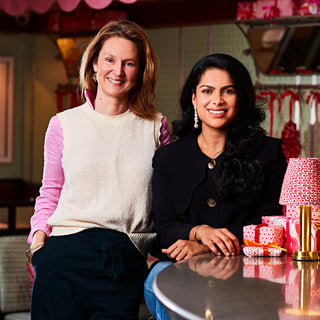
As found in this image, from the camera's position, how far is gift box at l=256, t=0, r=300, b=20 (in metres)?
5.14

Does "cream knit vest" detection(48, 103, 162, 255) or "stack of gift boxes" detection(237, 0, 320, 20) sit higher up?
"stack of gift boxes" detection(237, 0, 320, 20)

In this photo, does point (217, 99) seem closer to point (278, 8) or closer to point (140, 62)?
point (140, 62)

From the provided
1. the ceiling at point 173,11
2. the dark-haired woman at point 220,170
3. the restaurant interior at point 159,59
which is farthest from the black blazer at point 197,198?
the ceiling at point 173,11

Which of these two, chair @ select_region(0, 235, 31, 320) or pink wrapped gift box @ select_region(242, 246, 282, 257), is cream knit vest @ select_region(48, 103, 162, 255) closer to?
pink wrapped gift box @ select_region(242, 246, 282, 257)

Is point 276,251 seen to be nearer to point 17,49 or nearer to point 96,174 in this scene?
point 96,174

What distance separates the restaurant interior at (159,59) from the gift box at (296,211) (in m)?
1.42

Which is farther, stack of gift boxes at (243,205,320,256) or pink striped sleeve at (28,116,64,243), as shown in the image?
pink striped sleeve at (28,116,64,243)

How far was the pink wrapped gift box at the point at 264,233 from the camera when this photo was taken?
2139mm

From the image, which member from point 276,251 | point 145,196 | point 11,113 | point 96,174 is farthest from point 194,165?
point 11,113

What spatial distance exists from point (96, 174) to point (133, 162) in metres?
0.16

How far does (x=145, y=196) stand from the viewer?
254cm

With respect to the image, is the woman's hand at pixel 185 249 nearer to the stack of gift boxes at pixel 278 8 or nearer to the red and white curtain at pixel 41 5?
the red and white curtain at pixel 41 5

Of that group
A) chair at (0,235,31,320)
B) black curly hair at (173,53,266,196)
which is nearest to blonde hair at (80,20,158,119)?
black curly hair at (173,53,266,196)

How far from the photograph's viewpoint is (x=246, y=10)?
5.46 metres
